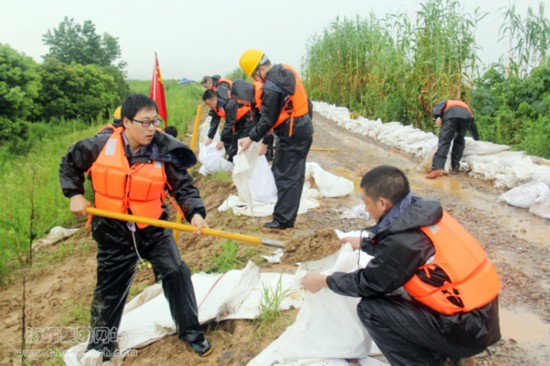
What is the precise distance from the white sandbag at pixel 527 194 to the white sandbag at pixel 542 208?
4cm

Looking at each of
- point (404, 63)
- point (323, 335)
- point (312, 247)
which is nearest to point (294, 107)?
point (312, 247)

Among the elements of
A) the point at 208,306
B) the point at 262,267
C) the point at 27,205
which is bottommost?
the point at 27,205

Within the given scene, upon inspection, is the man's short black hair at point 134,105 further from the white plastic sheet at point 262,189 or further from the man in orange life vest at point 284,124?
the white plastic sheet at point 262,189

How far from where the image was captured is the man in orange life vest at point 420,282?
1.80 meters

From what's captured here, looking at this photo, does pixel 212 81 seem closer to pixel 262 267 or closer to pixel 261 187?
pixel 261 187

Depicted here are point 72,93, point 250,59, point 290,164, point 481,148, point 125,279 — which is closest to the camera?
point 125,279

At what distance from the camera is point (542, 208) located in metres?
4.78

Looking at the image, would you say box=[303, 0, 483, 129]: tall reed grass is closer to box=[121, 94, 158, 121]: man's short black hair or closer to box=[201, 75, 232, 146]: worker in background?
box=[201, 75, 232, 146]: worker in background

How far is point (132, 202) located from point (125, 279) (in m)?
0.50

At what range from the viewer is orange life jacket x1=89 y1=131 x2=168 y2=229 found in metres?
2.42

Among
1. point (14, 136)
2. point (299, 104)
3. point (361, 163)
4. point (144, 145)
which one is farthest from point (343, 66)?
point (144, 145)

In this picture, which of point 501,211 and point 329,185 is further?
point 329,185

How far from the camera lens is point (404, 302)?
196 centimetres

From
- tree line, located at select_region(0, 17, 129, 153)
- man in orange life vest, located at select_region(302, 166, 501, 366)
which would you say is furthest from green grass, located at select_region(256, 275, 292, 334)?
tree line, located at select_region(0, 17, 129, 153)
